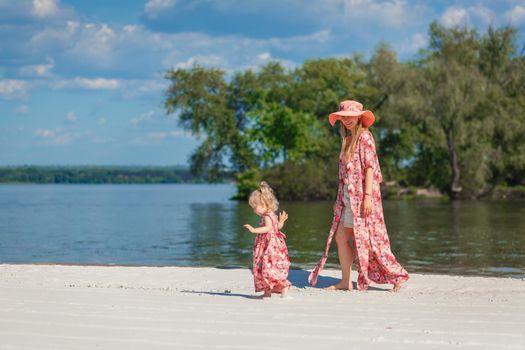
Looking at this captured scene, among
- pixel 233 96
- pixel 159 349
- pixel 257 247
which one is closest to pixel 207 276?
pixel 257 247

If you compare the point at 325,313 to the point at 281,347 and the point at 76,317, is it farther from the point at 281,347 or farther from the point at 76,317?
the point at 76,317

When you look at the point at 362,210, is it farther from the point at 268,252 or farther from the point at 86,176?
the point at 86,176

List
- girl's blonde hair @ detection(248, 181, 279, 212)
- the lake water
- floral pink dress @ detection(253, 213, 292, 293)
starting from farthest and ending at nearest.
Answer: 1. the lake water
2. girl's blonde hair @ detection(248, 181, 279, 212)
3. floral pink dress @ detection(253, 213, 292, 293)

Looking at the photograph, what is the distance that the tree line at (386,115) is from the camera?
4897 cm

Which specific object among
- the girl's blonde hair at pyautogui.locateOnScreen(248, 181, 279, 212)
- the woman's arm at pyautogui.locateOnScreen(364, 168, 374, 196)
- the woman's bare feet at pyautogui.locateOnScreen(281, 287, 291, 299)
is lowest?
the woman's bare feet at pyautogui.locateOnScreen(281, 287, 291, 299)

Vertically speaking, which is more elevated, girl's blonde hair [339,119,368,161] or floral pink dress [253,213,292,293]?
girl's blonde hair [339,119,368,161]

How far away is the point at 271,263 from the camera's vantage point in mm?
8469

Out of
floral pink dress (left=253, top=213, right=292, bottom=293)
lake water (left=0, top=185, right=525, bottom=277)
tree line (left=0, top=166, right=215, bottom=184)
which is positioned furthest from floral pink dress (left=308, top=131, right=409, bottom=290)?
tree line (left=0, top=166, right=215, bottom=184)

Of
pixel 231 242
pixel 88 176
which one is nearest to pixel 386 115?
pixel 231 242

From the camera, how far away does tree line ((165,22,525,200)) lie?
49.0 metres

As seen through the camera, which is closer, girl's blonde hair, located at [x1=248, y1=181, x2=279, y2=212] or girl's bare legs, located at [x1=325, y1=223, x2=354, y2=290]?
girl's blonde hair, located at [x1=248, y1=181, x2=279, y2=212]

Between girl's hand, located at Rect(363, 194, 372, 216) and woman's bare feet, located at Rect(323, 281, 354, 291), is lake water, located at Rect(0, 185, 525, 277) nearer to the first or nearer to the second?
woman's bare feet, located at Rect(323, 281, 354, 291)

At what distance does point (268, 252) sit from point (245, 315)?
1.88m

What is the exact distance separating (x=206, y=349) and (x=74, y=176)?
562 feet
